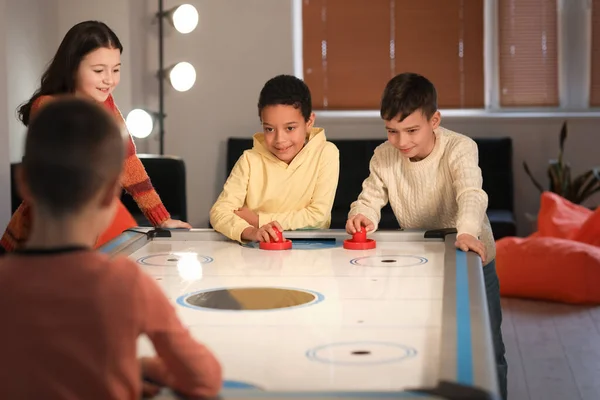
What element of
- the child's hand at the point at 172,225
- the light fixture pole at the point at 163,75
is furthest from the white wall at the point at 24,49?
the child's hand at the point at 172,225

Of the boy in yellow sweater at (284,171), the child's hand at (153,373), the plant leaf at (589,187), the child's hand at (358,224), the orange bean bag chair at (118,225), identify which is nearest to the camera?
the child's hand at (153,373)

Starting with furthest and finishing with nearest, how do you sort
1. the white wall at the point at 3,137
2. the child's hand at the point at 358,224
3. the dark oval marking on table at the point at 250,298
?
the white wall at the point at 3,137, the child's hand at the point at 358,224, the dark oval marking on table at the point at 250,298

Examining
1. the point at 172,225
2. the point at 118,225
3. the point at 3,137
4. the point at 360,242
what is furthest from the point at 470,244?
the point at 3,137

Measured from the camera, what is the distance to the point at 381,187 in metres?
2.87

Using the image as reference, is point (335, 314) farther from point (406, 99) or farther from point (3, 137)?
point (3, 137)

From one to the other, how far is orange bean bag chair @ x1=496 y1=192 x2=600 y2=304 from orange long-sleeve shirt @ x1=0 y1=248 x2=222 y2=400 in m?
3.63

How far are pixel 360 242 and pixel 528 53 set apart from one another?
13.0 feet

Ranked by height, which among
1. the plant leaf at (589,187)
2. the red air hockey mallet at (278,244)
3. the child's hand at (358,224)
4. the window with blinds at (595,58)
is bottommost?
the plant leaf at (589,187)

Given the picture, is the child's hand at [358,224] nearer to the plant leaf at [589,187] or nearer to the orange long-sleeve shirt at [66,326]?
the orange long-sleeve shirt at [66,326]

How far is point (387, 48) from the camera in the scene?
6121 millimetres

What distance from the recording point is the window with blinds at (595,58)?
5973 mm

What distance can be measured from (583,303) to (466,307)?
9.94 ft

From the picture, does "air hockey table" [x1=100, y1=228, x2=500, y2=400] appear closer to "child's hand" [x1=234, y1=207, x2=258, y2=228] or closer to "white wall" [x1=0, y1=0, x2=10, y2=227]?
"child's hand" [x1=234, y1=207, x2=258, y2=228]

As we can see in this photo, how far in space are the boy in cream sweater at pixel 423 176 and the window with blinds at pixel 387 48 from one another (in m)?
3.34
